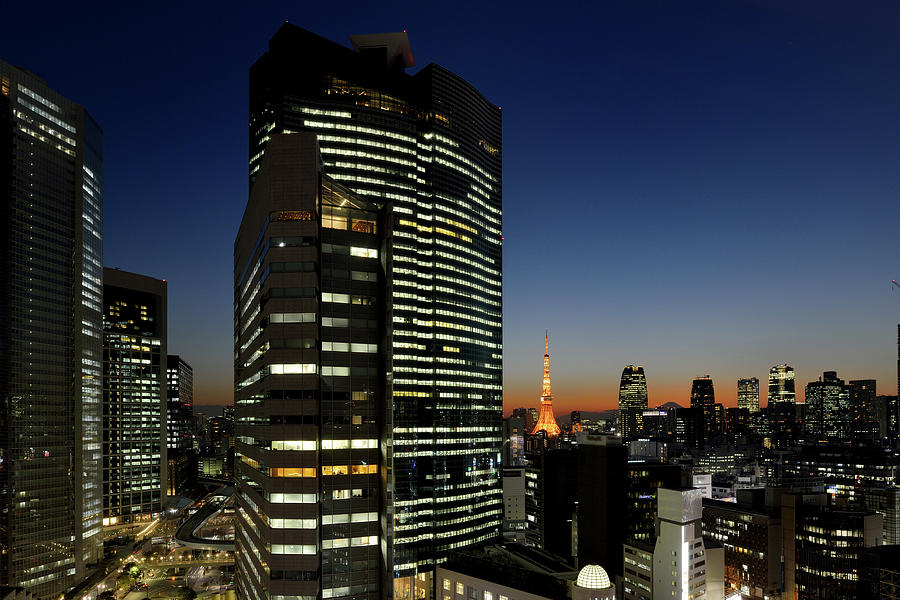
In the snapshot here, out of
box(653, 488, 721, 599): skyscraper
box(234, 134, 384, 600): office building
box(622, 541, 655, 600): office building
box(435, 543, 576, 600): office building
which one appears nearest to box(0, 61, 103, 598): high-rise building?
box(435, 543, 576, 600): office building

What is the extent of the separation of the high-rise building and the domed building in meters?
145

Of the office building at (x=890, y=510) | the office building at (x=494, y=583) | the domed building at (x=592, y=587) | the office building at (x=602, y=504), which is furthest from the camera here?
the office building at (x=890, y=510)

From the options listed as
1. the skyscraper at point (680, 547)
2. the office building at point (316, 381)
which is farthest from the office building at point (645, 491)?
the office building at point (316, 381)

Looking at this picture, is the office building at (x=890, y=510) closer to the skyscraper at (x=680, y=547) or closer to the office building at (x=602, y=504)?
A: the office building at (x=602, y=504)

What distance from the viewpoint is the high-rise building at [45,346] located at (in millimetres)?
157875

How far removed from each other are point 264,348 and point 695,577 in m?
91.4

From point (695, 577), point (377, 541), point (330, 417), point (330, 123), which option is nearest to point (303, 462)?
point (330, 417)

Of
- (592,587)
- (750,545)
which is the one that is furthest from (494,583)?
(750,545)

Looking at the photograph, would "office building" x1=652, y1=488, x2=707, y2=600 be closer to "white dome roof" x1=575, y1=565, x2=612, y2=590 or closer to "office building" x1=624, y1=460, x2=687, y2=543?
"white dome roof" x1=575, y1=565, x2=612, y2=590

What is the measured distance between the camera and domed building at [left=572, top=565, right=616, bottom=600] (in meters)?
81.4

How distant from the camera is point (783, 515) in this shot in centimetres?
15362

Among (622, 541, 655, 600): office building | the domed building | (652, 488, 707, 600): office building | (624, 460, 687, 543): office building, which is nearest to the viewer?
the domed building

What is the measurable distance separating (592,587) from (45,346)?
15772 cm

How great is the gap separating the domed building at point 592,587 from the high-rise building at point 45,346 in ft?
477
